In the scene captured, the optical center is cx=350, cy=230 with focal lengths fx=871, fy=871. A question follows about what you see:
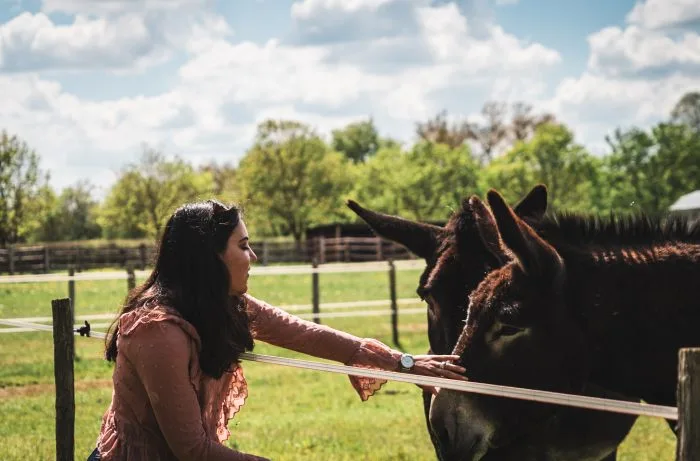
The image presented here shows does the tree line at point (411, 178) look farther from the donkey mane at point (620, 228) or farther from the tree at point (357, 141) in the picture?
the donkey mane at point (620, 228)

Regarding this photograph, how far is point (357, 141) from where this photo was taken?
11444 centimetres

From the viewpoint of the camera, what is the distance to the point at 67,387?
533 cm

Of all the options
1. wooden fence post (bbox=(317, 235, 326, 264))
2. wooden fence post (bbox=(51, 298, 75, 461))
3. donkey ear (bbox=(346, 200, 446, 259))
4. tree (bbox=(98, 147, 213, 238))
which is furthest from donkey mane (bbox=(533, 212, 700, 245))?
tree (bbox=(98, 147, 213, 238))

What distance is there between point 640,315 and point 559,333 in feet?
1.24

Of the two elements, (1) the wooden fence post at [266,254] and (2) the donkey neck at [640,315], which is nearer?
(2) the donkey neck at [640,315]

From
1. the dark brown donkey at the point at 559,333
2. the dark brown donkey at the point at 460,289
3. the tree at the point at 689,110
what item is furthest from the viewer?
the tree at the point at 689,110

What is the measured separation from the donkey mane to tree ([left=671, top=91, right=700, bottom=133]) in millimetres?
78186

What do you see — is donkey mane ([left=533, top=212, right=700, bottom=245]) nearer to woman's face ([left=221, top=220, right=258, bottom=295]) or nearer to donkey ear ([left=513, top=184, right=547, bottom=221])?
donkey ear ([left=513, top=184, right=547, bottom=221])

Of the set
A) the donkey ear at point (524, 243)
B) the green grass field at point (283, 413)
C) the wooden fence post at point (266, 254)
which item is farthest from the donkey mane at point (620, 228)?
the wooden fence post at point (266, 254)

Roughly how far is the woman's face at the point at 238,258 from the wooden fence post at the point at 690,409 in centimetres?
182

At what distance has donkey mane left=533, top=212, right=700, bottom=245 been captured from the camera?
4266 mm

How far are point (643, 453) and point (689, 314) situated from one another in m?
5.24

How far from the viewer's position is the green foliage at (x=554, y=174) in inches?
2485

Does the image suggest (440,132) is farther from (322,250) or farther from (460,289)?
(460,289)
